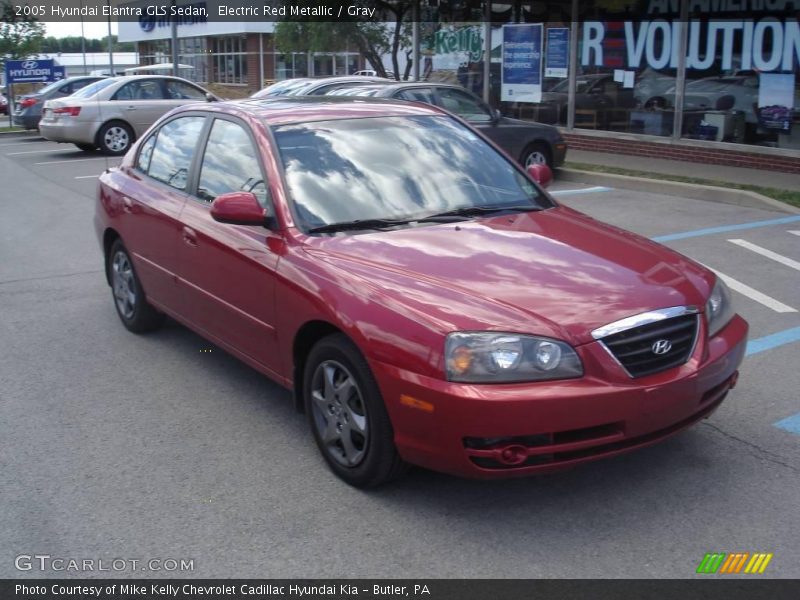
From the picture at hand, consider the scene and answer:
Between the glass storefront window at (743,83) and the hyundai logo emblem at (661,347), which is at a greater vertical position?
the glass storefront window at (743,83)

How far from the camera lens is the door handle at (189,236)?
5.26m

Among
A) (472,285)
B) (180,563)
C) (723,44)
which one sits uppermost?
(723,44)

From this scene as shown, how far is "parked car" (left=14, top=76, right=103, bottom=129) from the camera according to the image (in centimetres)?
2289

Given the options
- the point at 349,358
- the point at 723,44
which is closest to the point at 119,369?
the point at 349,358

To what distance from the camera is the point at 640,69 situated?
15656 mm

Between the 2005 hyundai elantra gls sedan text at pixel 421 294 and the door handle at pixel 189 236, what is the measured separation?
15 millimetres

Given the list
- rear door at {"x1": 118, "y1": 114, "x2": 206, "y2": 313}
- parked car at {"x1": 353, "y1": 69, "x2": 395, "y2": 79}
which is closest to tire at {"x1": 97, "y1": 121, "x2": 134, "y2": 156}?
parked car at {"x1": 353, "y1": 69, "x2": 395, "y2": 79}

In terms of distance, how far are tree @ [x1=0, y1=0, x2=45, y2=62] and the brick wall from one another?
21.0 metres

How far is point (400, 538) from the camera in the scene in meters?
3.67

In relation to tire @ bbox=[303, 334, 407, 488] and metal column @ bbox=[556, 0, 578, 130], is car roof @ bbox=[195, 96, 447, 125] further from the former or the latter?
metal column @ bbox=[556, 0, 578, 130]

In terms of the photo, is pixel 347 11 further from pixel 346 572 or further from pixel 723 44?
pixel 346 572

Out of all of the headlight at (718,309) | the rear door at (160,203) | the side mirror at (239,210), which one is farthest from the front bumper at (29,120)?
the headlight at (718,309)

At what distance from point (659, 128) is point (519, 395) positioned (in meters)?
13.0

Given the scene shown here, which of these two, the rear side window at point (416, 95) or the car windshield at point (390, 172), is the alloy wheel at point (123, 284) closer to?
the car windshield at point (390, 172)
